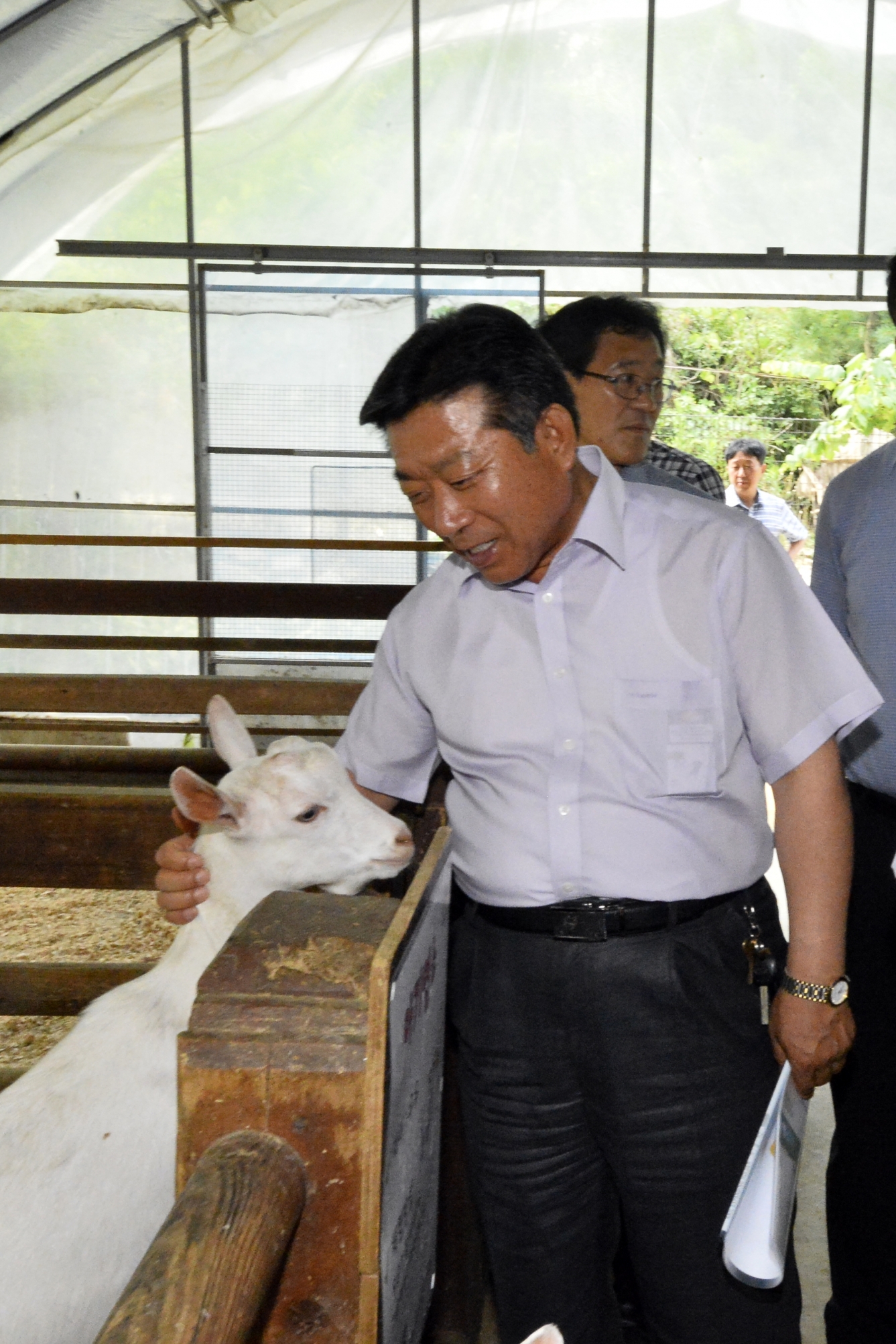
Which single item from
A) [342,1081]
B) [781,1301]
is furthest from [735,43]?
[342,1081]

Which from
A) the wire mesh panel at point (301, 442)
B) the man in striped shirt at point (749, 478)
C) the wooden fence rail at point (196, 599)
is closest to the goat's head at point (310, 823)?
the wooden fence rail at point (196, 599)

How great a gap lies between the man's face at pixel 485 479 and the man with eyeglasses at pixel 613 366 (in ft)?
2.90

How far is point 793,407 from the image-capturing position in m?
15.5

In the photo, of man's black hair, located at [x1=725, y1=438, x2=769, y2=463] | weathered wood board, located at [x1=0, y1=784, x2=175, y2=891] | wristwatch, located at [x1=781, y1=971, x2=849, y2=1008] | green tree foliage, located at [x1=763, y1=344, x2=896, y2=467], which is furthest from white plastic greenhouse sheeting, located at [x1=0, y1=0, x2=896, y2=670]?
wristwatch, located at [x1=781, y1=971, x2=849, y2=1008]

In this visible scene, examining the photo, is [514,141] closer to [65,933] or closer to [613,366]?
[65,933]

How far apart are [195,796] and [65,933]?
334 cm

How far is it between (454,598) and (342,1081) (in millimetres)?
1019

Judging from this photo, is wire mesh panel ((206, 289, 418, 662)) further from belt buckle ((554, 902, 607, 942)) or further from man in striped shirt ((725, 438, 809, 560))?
belt buckle ((554, 902, 607, 942))

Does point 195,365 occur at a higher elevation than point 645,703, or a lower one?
higher

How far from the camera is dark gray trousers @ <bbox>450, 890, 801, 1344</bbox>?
153cm

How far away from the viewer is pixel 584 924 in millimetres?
1515

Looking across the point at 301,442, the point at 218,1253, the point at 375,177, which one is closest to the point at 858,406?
the point at 375,177

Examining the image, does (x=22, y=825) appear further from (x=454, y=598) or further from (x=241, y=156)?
(x=241, y=156)

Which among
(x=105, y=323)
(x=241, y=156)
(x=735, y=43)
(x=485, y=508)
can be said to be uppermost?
(x=735, y=43)
